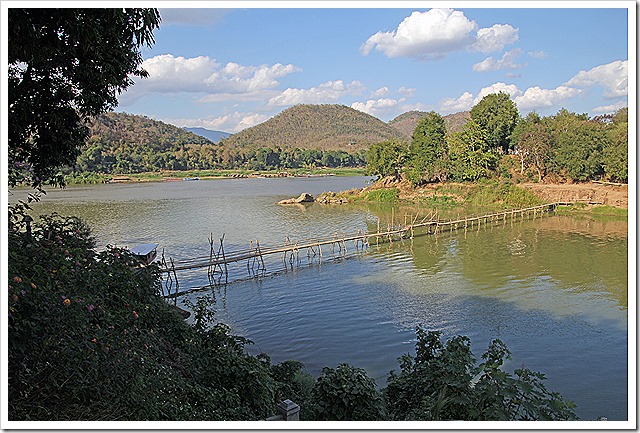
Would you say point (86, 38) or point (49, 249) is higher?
point (86, 38)

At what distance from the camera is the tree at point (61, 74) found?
3145mm

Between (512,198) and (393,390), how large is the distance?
2016 centimetres

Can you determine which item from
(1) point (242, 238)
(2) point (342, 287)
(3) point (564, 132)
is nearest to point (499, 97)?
(3) point (564, 132)

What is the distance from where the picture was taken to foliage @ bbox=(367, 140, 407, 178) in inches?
1096

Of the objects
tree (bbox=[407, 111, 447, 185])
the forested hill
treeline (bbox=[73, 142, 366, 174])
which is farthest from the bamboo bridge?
treeline (bbox=[73, 142, 366, 174])

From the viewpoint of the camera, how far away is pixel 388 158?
2795 centimetres

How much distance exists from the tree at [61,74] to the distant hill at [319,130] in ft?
239

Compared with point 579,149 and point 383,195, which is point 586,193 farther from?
point 383,195

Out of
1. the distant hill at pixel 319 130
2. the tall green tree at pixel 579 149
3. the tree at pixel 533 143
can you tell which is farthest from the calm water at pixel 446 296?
the distant hill at pixel 319 130

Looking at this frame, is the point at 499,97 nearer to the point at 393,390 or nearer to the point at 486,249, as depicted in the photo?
the point at 486,249

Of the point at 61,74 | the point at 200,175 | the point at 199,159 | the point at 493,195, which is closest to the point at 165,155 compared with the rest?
the point at 200,175

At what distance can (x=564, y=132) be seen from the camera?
23391mm

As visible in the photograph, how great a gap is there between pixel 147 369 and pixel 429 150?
78.5 ft

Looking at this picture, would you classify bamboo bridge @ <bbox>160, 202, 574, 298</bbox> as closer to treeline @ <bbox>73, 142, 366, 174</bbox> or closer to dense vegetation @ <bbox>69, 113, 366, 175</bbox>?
dense vegetation @ <bbox>69, 113, 366, 175</bbox>
